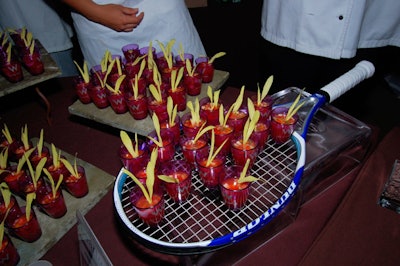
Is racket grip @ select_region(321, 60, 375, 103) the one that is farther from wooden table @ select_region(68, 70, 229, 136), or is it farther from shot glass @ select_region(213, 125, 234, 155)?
wooden table @ select_region(68, 70, 229, 136)

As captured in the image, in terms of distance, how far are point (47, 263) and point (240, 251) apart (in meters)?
0.63

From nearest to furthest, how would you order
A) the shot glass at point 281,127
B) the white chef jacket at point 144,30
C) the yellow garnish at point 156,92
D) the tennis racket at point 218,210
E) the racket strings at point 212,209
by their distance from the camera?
the tennis racket at point 218,210 < the racket strings at point 212,209 < the shot glass at point 281,127 < the yellow garnish at point 156,92 < the white chef jacket at point 144,30

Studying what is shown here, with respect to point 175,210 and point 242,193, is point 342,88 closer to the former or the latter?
point 242,193

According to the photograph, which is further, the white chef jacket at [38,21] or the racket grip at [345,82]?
the white chef jacket at [38,21]

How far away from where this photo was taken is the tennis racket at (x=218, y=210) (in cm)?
79

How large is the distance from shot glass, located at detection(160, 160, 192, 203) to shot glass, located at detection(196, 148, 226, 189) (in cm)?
4

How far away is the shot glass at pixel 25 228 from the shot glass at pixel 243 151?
743mm

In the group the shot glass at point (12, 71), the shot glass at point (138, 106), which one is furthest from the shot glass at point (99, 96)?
the shot glass at point (12, 71)

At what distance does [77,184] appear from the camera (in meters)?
1.22

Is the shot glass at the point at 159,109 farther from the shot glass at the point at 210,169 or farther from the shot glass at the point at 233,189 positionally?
the shot glass at the point at 233,189

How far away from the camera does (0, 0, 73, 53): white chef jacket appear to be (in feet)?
7.83

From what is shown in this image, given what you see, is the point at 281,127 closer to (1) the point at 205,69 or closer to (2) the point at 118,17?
(1) the point at 205,69

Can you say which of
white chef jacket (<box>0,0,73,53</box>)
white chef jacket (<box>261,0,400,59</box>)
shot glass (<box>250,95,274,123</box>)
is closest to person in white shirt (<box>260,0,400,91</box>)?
white chef jacket (<box>261,0,400,59</box>)

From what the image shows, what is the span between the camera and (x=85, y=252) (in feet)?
3.01
